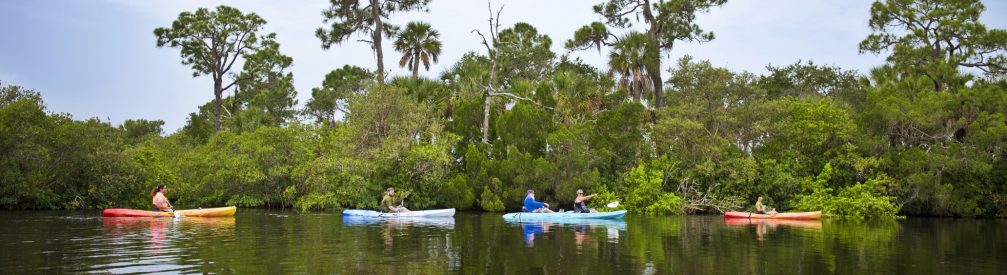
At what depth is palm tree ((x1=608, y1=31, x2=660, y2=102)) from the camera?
38.1 metres

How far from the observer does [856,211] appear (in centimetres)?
3022

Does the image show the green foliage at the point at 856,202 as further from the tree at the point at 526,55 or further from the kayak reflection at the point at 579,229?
the tree at the point at 526,55

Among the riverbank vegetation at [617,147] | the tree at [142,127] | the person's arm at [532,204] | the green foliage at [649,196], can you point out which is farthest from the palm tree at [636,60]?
the tree at [142,127]

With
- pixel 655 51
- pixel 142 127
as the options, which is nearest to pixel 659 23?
pixel 655 51

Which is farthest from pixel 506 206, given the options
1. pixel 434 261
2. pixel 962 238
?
pixel 434 261

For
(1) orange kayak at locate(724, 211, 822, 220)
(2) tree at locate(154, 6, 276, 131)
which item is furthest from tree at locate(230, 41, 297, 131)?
(1) orange kayak at locate(724, 211, 822, 220)

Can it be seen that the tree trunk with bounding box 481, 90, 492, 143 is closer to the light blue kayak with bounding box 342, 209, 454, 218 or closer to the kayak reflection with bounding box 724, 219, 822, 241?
the light blue kayak with bounding box 342, 209, 454, 218

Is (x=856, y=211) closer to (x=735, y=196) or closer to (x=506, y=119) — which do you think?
(x=735, y=196)

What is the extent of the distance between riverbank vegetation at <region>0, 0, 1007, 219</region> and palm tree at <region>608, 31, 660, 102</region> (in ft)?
0.26

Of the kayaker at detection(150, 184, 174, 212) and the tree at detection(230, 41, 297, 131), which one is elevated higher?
the tree at detection(230, 41, 297, 131)

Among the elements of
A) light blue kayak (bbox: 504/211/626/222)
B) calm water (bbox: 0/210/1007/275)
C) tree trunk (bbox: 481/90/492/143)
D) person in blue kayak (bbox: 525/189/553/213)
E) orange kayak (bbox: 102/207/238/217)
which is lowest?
calm water (bbox: 0/210/1007/275)

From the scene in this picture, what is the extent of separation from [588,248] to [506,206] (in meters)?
18.8

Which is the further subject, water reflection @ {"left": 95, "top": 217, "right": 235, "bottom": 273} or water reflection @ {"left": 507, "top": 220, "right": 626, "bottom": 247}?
water reflection @ {"left": 507, "top": 220, "right": 626, "bottom": 247}

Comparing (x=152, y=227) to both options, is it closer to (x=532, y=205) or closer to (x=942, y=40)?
(x=532, y=205)
